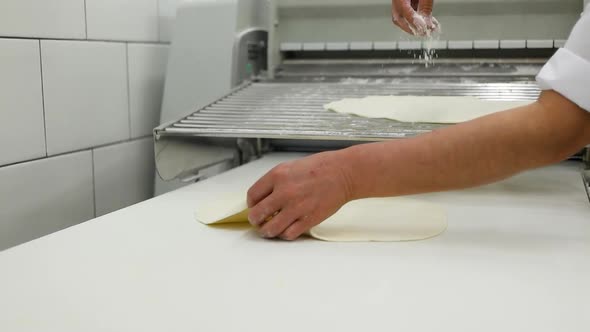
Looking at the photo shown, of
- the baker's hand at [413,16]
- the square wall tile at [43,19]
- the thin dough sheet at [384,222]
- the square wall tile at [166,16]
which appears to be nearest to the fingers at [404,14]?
the baker's hand at [413,16]

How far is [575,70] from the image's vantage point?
0.71 m

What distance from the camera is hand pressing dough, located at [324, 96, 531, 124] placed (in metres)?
1.27

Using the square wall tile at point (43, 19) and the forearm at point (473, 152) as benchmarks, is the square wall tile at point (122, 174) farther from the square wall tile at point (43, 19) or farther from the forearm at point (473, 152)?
the forearm at point (473, 152)

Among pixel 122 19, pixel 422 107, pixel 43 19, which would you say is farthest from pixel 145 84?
pixel 422 107

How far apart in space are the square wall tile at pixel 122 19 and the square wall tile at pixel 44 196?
32 cm

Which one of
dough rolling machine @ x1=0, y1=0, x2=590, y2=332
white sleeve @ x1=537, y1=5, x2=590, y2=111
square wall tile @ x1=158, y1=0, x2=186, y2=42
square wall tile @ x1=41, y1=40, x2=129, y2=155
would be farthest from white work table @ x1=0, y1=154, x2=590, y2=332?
square wall tile @ x1=158, y1=0, x2=186, y2=42

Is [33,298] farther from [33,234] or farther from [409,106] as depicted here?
[409,106]

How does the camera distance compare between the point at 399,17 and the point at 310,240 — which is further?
the point at 399,17

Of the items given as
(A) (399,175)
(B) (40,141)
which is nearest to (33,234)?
(B) (40,141)

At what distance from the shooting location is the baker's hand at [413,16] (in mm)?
1084

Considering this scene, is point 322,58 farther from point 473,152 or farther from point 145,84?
point 473,152

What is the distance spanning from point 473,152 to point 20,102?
0.90 metres

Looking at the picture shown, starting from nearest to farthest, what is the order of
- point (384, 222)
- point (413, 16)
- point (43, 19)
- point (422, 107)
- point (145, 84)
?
point (384, 222) → point (413, 16) → point (43, 19) → point (422, 107) → point (145, 84)

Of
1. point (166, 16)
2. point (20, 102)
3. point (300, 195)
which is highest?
point (166, 16)
